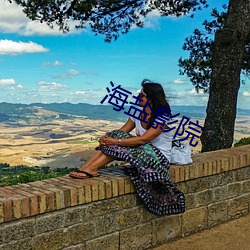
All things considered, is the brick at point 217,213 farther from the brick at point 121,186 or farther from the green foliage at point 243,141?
the green foliage at point 243,141

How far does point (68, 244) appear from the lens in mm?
2912

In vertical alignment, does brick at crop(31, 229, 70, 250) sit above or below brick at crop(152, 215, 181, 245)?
above

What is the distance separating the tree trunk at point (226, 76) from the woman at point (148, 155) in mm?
3281

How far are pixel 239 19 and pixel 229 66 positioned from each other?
734 millimetres

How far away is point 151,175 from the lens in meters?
3.22

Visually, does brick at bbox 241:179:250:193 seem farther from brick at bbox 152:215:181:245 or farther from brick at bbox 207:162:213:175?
brick at bbox 152:215:181:245

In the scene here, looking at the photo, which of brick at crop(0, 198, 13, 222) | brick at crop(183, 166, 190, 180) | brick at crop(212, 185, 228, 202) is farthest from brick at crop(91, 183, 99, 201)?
brick at crop(212, 185, 228, 202)

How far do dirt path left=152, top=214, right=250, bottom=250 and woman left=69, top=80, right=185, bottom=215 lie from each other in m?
0.31

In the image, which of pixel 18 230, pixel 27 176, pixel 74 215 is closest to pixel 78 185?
pixel 74 215

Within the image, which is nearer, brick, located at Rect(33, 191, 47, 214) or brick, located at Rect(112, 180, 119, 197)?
brick, located at Rect(33, 191, 47, 214)

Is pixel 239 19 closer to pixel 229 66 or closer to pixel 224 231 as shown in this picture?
pixel 229 66

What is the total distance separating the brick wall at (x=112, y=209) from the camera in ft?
8.79

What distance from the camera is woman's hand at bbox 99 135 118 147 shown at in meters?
3.34

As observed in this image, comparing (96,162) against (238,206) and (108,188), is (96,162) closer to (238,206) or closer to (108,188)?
(108,188)
